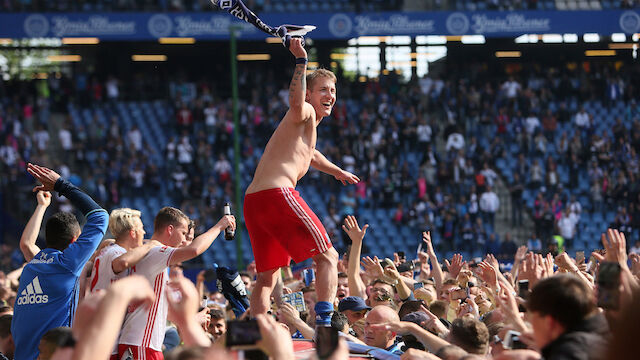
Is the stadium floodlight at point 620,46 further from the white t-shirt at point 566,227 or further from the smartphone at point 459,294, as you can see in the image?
the smartphone at point 459,294

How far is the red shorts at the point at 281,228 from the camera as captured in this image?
247 inches

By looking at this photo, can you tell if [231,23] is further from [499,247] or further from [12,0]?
[499,247]

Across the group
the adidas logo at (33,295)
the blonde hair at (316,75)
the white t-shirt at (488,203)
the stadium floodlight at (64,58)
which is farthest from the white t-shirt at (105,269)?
the stadium floodlight at (64,58)

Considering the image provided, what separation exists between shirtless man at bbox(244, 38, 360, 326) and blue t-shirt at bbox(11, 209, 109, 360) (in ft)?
3.65

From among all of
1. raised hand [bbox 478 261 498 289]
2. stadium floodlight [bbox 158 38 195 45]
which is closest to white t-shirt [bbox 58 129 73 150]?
stadium floodlight [bbox 158 38 195 45]

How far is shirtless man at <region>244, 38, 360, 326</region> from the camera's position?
623cm

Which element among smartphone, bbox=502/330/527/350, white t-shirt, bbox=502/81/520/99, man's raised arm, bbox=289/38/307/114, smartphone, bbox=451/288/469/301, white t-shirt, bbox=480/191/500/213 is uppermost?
white t-shirt, bbox=502/81/520/99

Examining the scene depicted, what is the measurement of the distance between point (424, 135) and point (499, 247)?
4.89m

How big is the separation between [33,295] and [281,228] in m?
1.72

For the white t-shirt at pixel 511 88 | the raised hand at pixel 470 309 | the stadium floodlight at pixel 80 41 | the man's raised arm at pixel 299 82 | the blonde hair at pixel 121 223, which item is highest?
the stadium floodlight at pixel 80 41

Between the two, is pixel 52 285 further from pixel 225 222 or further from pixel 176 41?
pixel 176 41

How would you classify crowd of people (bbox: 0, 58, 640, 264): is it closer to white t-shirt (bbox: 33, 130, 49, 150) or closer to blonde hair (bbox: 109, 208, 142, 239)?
white t-shirt (bbox: 33, 130, 49, 150)

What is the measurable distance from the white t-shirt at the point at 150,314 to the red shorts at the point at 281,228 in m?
0.92

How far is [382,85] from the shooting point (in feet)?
95.1
